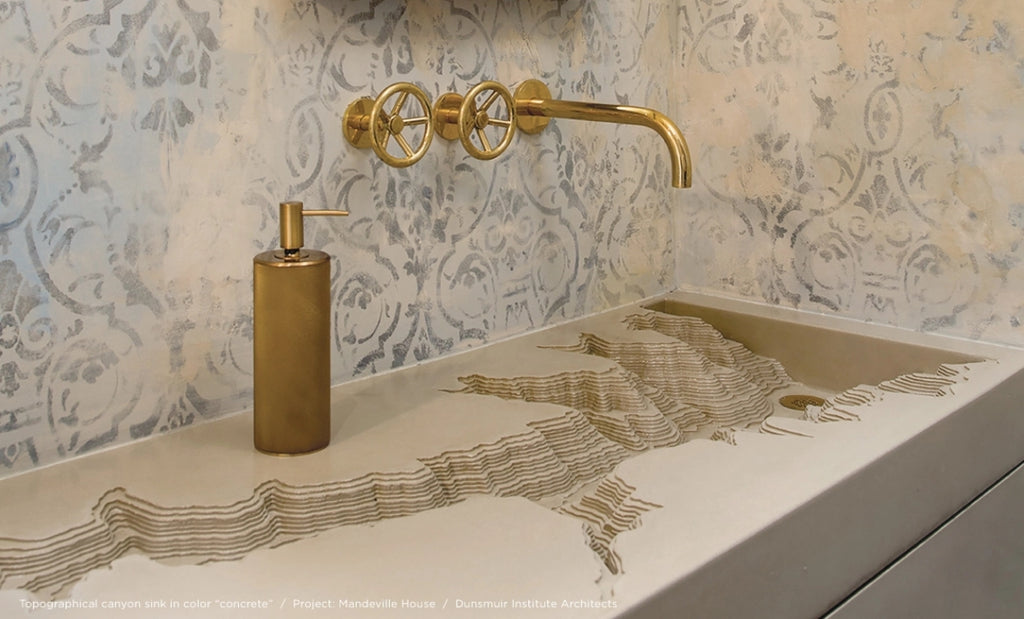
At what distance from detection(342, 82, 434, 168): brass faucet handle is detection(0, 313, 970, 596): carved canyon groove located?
0.24m

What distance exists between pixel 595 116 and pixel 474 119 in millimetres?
124

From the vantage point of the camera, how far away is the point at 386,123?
2.96 feet

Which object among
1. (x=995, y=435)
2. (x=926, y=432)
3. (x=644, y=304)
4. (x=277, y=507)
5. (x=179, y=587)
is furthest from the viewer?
(x=644, y=304)

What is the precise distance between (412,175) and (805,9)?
0.53 metres

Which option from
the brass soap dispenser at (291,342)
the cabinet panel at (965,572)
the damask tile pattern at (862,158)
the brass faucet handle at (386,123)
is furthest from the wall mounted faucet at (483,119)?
the cabinet panel at (965,572)

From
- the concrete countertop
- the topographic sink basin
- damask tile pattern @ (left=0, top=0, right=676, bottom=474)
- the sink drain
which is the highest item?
damask tile pattern @ (left=0, top=0, right=676, bottom=474)

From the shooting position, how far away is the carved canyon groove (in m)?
0.66

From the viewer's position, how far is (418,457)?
2.56 ft

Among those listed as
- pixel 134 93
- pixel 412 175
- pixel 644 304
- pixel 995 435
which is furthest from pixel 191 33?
pixel 995 435

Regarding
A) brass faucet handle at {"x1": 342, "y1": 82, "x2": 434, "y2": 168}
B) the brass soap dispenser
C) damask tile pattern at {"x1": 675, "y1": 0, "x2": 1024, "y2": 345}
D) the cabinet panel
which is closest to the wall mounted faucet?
brass faucet handle at {"x1": 342, "y1": 82, "x2": 434, "y2": 168}

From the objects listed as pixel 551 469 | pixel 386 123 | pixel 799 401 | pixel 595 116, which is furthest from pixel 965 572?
pixel 386 123

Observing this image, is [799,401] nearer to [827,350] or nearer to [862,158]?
[827,350]

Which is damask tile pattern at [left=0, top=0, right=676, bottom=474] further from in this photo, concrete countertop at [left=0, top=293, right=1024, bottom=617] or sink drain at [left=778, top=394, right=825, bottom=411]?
sink drain at [left=778, top=394, right=825, bottom=411]

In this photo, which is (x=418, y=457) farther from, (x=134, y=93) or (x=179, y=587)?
(x=134, y=93)
